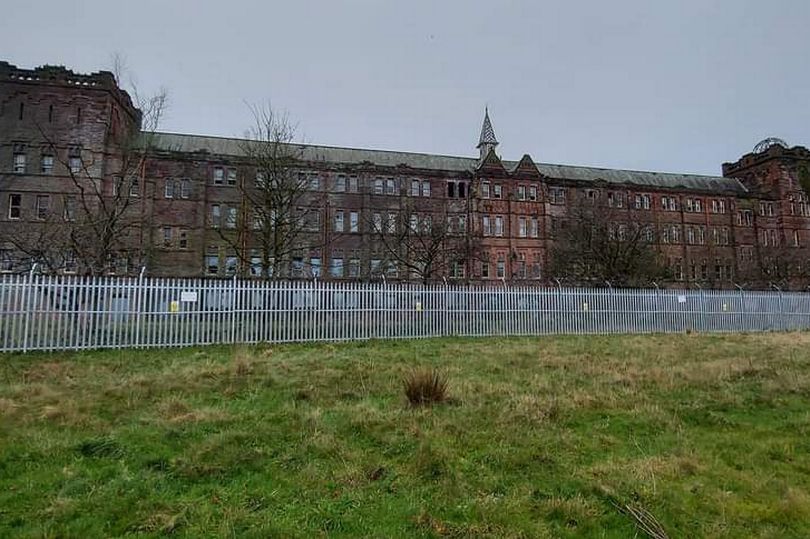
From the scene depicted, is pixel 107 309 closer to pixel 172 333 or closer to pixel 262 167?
pixel 172 333

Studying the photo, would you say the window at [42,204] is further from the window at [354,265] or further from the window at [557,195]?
the window at [557,195]

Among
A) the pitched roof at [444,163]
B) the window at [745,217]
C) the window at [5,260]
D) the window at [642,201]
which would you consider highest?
the pitched roof at [444,163]

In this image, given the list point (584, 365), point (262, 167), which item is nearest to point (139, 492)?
point (584, 365)

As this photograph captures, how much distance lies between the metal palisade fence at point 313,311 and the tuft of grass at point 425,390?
9196 mm

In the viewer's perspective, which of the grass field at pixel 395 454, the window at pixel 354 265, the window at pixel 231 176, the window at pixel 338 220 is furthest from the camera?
the window at pixel 338 220

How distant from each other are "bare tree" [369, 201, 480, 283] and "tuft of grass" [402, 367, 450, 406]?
17.4 metres

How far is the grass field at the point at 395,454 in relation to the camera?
13.8ft

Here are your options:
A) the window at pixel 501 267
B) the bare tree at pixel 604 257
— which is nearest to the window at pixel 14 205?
the bare tree at pixel 604 257

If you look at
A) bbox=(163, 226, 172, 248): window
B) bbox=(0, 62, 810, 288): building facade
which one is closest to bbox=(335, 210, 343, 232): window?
bbox=(0, 62, 810, 288): building facade

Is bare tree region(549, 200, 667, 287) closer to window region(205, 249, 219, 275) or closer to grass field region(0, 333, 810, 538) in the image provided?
grass field region(0, 333, 810, 538)

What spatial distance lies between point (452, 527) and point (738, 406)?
6093 millimetres

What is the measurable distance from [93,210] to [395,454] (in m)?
33.4

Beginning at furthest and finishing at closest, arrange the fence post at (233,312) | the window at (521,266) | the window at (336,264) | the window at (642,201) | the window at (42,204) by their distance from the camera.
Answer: the window at (642,201) → the window at (521,266) → the window at (336,264) → the window at (42,204) → the fence post at (233,312)

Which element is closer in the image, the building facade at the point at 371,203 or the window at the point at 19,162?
the building facade at the point at 371,203
